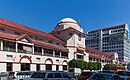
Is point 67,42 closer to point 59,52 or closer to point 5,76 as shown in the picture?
point 59,52

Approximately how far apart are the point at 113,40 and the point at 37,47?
12363cm

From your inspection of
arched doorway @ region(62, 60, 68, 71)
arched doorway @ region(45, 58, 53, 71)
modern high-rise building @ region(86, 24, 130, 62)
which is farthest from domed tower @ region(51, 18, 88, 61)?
modern high-rise building @ region(86, 24, 130, 62)

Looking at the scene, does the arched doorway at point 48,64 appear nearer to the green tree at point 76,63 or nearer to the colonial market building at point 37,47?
the colonial market building at point 37,47

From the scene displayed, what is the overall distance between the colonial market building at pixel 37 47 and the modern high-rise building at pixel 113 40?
98.0 meters

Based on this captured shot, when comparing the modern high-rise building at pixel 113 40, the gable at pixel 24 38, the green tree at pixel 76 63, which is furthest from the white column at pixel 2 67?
the modern high-rise building at pixel 113 40

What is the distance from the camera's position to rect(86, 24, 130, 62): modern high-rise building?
158000 millimetres

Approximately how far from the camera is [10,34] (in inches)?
1566

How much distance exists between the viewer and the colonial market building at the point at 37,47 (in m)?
37.3

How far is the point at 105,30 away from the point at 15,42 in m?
137

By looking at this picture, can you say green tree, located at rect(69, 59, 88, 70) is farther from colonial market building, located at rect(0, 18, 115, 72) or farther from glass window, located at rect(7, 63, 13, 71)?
glass window, located at rect(7, 63, 13, 71)

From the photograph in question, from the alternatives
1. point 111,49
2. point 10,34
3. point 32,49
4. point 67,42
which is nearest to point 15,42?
point 10,34

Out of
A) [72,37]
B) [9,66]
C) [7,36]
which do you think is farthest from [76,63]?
[7,36]

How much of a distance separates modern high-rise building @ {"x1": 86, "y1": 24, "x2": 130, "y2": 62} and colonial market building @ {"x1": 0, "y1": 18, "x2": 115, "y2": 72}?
322 feet

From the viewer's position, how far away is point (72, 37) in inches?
2331
